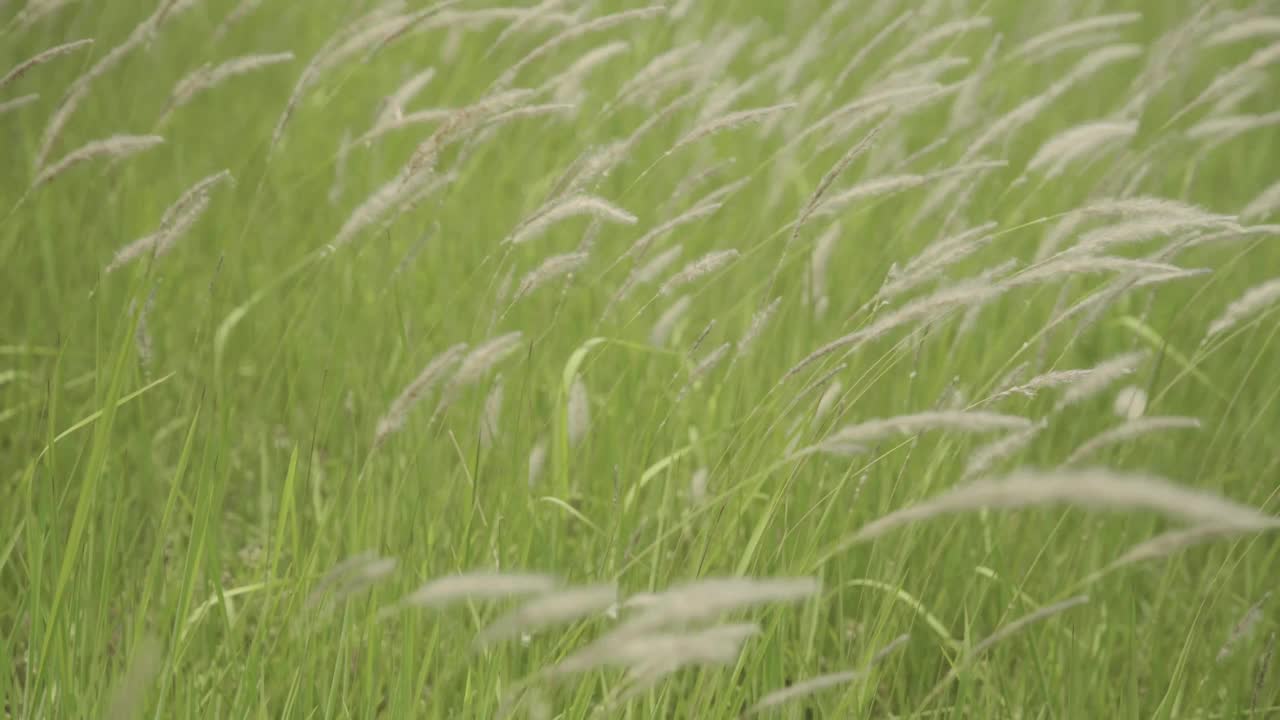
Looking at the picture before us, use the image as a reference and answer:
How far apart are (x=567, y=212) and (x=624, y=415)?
68cm

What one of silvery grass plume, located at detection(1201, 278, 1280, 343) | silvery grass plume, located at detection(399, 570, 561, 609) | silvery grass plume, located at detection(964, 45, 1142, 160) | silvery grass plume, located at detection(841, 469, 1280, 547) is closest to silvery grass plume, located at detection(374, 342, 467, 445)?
silvery grass plume, located at detection(399, 570, 561, 609)

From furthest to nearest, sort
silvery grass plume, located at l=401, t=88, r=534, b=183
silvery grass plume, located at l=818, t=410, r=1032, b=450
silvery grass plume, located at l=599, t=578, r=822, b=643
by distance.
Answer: silvery grass plume, located at l=401, t=88, r=534, b=183 → silvery grass plume, located at l=818, t=410, r=1032, b=450 → silvery grass plume, located at l=599, t=578, r=822, b=643

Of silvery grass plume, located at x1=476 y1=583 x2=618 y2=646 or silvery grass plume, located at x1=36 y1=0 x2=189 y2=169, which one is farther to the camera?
silvery grass plume, located at x1=36 y1=0 x2=189 y2=169

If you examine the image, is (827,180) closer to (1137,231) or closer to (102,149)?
(1137,231)

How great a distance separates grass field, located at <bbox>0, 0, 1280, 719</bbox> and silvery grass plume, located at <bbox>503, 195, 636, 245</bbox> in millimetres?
21

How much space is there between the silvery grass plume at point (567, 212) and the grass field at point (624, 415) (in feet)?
0.07

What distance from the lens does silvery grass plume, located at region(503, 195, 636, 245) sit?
4.53ft

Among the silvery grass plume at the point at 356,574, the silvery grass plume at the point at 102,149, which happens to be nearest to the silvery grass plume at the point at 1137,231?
the silvery grass plume at the point at 356,574

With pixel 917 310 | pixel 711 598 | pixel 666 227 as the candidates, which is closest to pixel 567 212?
pixel 666 227

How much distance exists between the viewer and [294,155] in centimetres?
332

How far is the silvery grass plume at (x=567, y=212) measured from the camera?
1.38 m

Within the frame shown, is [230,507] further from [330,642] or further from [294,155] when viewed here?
[294,155]

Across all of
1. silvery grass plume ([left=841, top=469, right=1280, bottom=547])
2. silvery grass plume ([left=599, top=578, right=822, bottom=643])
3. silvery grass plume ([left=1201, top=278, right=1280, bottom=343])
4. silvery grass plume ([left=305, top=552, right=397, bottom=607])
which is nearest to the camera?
silvery grass plume ([left=841, top=469, right=1280, bottom=547])

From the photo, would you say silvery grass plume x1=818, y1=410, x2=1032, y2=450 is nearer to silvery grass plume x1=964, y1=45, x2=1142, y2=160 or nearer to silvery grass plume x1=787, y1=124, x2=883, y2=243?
silvery grass plume x1=787, y1=124, x2=883, y2=243
